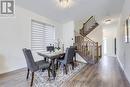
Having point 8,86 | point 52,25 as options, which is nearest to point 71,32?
point 52,25

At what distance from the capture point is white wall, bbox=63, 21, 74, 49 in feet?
26.0

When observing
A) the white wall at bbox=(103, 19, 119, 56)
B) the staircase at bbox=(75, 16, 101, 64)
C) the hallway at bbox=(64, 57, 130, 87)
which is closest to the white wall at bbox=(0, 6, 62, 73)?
the hallway at bbox=(64, 57, 130, 87)

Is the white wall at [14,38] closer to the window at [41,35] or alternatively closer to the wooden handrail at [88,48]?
the window at [41,35]

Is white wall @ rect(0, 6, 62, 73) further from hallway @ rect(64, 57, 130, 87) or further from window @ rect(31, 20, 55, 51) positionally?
hallway @ rect(64, 57, 130, 87)

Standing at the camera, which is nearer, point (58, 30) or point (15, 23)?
point (15, 23)

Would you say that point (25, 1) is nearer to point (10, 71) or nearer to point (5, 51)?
point (5, 51)

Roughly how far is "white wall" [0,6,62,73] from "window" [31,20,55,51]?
1.47ft

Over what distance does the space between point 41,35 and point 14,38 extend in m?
1.88

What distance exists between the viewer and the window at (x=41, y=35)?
5.78m

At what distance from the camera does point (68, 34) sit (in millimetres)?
8023

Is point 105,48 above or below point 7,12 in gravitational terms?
below

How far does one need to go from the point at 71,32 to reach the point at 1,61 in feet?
15.4

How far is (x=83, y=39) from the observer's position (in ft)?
26.2

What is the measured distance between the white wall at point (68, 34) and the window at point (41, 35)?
105cm
